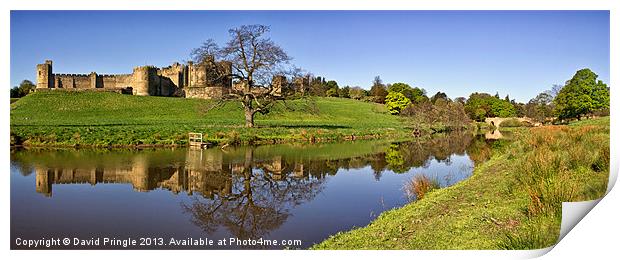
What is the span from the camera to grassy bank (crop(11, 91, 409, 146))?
18516 millimetres

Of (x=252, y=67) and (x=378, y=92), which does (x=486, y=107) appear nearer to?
(x=252, y=67)

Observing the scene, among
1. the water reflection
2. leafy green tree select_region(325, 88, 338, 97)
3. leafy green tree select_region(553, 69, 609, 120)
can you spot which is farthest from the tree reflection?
leafy green tree select_region(325, 88, 338, 97)

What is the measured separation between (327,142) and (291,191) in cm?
1397

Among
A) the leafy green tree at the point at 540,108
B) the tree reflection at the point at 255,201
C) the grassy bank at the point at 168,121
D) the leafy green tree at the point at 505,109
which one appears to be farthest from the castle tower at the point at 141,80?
the tree reflection at the point at 255,201

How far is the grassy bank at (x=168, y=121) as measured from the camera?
18.5 meters

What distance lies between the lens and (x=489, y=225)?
661 cm

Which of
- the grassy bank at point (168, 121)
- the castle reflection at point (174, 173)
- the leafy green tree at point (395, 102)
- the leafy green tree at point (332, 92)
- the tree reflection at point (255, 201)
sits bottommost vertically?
the tree reflection at point (255, 201)

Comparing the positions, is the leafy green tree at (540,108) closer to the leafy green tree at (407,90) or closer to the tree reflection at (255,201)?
the tree reflection at (255,201)

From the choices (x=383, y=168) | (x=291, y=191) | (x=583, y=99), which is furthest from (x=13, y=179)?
(x=583, y=99)

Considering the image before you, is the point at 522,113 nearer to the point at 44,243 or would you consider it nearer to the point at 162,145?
the point at 162,145

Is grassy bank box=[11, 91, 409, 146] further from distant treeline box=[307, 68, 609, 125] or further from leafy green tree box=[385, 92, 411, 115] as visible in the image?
distant treeline box=[307, 68, 609, 125]

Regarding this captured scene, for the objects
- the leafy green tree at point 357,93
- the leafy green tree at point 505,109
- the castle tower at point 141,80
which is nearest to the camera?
the leafy green tree at point 505,109

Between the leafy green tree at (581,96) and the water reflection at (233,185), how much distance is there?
11.2ft

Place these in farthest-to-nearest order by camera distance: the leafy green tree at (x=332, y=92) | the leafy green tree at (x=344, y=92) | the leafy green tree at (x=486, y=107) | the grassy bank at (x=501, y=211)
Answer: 1. the leafy green tree at (x=344, y=92)
2. the leafy green tree at (x=332, y=92)
3. the leafy green tree at (x=486, y=107)
4. the grassy bank at (x=501, y=211)
